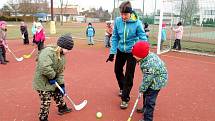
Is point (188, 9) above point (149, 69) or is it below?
above

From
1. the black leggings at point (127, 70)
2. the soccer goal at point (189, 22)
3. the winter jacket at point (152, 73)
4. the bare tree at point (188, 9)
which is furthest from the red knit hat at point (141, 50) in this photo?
the bare tree at point (188, 9)

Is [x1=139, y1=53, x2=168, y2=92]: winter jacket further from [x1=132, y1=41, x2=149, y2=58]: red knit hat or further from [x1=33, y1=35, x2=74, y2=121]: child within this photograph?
[x1=33, y1=35, x2=74, y2=121]: child

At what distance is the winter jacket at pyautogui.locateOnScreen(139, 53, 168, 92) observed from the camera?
426 cm

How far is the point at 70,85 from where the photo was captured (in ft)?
22.9

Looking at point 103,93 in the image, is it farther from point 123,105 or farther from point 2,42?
point 2,42

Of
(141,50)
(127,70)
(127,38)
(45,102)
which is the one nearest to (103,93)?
(127,70)

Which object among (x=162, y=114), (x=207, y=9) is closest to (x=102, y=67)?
(x=162, y=114)

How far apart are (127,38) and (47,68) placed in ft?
6.07

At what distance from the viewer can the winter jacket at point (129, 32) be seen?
5215 millimetres

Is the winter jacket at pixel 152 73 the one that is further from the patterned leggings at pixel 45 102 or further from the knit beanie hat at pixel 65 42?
the patterned leggings at pixel 45 102

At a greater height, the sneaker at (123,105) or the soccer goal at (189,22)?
the soccer goal at (189,22)

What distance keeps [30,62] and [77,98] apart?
16.3ft

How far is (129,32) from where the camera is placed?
5254 millimetres

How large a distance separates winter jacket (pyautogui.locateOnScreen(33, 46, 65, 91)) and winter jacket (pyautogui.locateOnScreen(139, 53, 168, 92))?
1.36 meters
